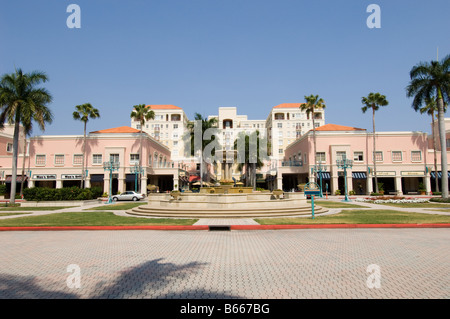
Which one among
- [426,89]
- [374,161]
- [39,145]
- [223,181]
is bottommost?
[223,181]

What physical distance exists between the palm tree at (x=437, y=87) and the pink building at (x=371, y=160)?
15.8 metres

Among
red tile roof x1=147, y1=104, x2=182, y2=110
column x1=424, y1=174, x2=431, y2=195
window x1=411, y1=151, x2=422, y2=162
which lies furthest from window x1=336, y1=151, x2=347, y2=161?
red tile roof x1=147, y1=104, x2=182, y2=110

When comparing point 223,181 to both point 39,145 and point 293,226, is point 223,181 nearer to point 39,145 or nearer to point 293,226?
point 293,226

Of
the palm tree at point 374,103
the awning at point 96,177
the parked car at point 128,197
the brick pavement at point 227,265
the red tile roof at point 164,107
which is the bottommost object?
the parked car at point 128,197

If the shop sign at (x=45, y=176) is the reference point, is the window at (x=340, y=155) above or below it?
above

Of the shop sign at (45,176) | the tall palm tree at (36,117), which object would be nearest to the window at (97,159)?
the shop sign at (45,176)

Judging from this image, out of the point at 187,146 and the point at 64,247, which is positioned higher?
the point at 187,146

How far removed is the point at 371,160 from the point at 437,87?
18424 millimetres

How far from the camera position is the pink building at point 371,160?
45.5 m

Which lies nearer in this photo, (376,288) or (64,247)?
(376,288)

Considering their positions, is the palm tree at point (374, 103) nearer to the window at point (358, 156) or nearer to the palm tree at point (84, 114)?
the window at point (358, 156)

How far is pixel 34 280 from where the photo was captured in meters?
5.49
